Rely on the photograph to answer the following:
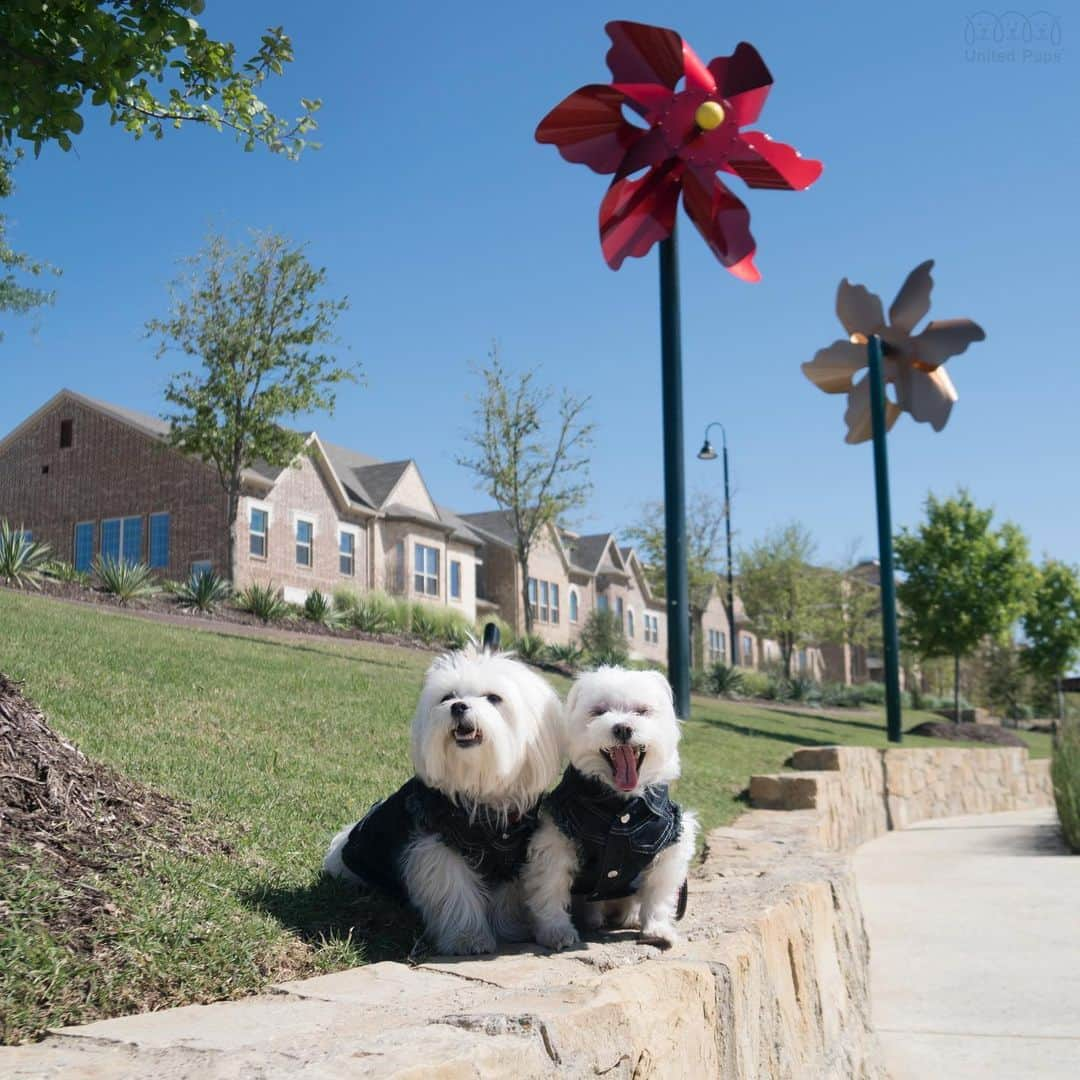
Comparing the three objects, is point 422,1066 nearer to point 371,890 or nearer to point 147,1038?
point 147,1038

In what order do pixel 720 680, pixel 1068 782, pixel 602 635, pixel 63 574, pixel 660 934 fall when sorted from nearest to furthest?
pixel 660 934 < pixel 1068 782 < pixel 63 574 < pixel 720 680 < pixel 602 635

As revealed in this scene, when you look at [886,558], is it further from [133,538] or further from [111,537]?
[111,537]

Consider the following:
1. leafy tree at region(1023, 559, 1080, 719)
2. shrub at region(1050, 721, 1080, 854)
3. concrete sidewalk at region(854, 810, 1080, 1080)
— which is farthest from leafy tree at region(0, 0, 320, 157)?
leafy tree at region(1023, 559, 1080, 719)

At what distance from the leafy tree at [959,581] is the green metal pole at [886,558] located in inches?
663

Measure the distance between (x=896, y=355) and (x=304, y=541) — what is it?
63.7ft

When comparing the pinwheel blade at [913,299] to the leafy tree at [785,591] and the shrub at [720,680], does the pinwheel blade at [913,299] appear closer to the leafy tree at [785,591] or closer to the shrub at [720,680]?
the shrub at [720,680]

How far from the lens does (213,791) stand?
497 cm

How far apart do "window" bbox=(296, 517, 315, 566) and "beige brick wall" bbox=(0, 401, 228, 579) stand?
3.18 m

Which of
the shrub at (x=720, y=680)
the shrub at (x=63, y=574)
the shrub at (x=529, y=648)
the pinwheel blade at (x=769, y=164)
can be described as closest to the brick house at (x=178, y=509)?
the shrub at (x=529, y=648)

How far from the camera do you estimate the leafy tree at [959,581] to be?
33.1 meters

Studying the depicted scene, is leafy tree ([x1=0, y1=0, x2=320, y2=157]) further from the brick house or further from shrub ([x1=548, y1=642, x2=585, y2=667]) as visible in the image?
the brick house

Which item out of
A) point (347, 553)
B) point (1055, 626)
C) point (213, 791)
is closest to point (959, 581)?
point (1055, 626)

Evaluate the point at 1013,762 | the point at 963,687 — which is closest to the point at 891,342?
the point at 1013,762

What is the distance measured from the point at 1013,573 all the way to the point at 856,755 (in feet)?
80.3
